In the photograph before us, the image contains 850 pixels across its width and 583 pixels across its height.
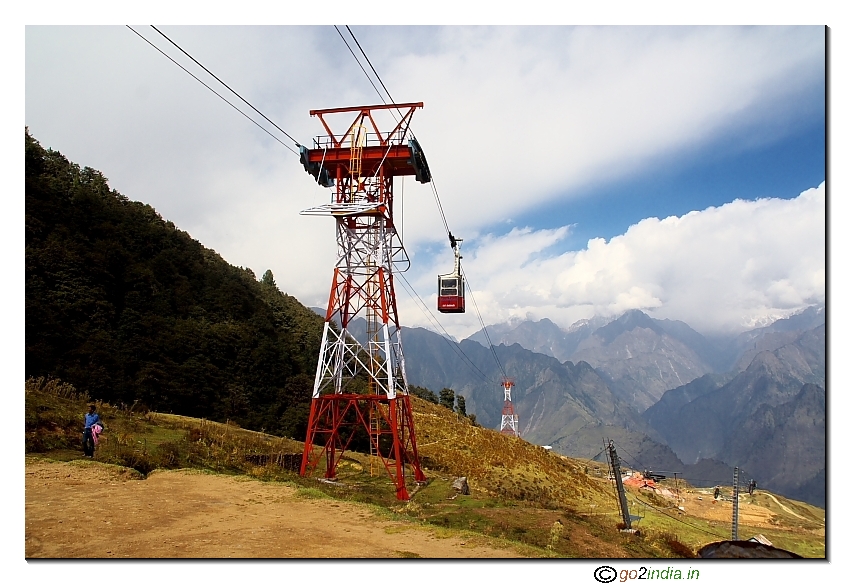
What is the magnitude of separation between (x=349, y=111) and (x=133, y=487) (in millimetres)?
11335

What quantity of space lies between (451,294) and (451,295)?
47 mm

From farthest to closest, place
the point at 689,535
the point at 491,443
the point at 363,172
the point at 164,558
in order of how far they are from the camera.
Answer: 1. the point at 491,443
2. the point at 363,172
3. the point at 689,535
4. the point at 164,558

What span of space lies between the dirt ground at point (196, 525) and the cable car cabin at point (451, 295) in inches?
516

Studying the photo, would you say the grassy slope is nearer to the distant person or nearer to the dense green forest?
the distant person

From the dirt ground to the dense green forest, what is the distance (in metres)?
17.1

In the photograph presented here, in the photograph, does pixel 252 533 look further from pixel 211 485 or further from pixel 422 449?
pixel 422 449

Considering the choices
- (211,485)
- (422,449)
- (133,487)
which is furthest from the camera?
(422,449)

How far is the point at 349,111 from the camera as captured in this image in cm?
1672

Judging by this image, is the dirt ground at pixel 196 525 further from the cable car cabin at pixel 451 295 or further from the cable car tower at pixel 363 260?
the cable car cabin at pixel 451 295

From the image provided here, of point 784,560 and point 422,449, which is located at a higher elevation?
point 784,560

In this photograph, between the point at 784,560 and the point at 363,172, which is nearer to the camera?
the point at 784,560

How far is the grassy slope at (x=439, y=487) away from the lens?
37.0ft

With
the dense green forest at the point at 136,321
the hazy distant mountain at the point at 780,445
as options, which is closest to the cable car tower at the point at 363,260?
the dense green forest at the point at 136,321
